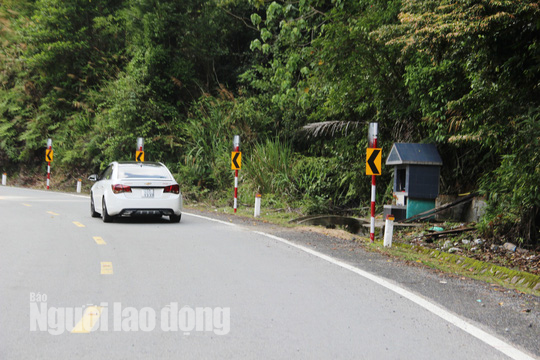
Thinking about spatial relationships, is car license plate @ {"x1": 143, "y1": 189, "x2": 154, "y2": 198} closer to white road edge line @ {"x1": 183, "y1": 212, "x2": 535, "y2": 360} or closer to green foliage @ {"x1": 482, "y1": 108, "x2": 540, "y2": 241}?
white road edge line @ {"x1": 183, "y1": 212, "x2": 535, "y2": 360}

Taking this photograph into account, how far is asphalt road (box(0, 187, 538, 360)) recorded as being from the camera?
459cm

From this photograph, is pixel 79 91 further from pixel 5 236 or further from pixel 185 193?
pixel 5 236

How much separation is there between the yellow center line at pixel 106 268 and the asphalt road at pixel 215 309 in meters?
0.01

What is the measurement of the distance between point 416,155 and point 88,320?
1141 centimetres

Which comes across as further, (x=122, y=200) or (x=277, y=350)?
(x=122, y=200)

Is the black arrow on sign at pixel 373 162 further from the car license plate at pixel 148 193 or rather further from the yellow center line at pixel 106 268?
the yellow center line at pixel 106 268

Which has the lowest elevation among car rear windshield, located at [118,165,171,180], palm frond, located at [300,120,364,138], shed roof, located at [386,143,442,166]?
car rear windshield, located at [118,165,171,180]

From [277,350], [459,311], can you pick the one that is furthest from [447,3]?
[277,350]

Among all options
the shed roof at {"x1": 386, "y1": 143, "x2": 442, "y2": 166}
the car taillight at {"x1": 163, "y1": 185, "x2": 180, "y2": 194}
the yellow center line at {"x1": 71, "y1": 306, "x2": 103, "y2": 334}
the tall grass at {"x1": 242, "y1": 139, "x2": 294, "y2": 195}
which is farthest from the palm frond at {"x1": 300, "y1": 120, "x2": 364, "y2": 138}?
the yellow center line at {"x1": 71, "y1": 306, "x2": 103, "y2": 334}

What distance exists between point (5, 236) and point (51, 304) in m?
6.00

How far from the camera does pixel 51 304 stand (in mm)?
5832

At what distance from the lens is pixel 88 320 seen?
17.3ft

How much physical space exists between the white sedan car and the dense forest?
19.3ft

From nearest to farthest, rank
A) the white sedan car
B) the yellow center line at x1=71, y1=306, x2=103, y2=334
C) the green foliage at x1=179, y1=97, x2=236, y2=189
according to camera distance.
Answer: the yellow center line at x1=71, y1=306, x2=103, y2=334 → the white sedan car → the green foliage at x1=179, y1=97, x2=236, y2=189
